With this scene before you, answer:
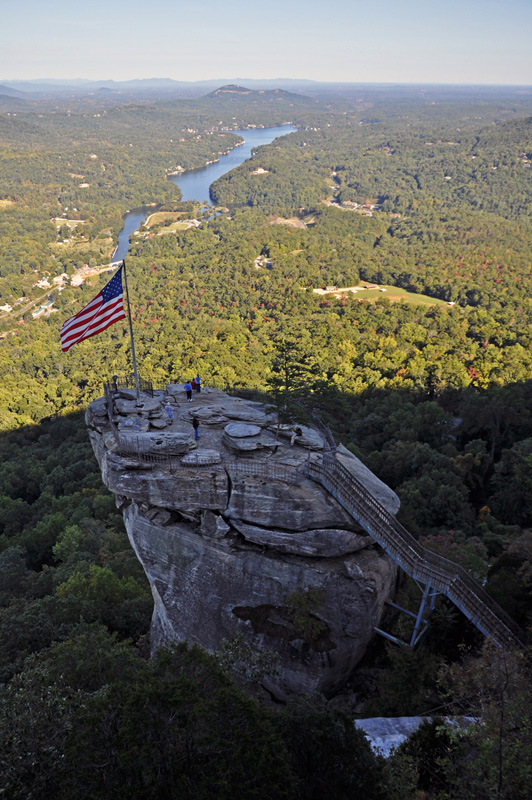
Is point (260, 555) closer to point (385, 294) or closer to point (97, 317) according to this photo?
point (97, 317)

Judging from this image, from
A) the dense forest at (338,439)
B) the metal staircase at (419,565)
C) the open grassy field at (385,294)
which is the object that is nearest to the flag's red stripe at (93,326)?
the dense forest at (338,439)

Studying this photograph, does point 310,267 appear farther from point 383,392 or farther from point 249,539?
point 249,539

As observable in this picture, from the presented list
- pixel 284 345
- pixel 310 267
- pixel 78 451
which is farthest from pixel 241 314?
pixel 284 345

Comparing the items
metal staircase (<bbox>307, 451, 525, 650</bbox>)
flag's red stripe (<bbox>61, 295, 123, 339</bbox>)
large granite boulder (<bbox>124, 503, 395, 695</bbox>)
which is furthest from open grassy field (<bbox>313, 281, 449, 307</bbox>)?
large granite boulder (<bbox>124, 503, 395, 695</bbox>)

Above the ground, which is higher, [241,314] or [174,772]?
[174,772]

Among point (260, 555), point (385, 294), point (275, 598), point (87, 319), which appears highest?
point (87, 319)

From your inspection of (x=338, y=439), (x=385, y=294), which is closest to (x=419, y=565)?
(x=338, y=439)
